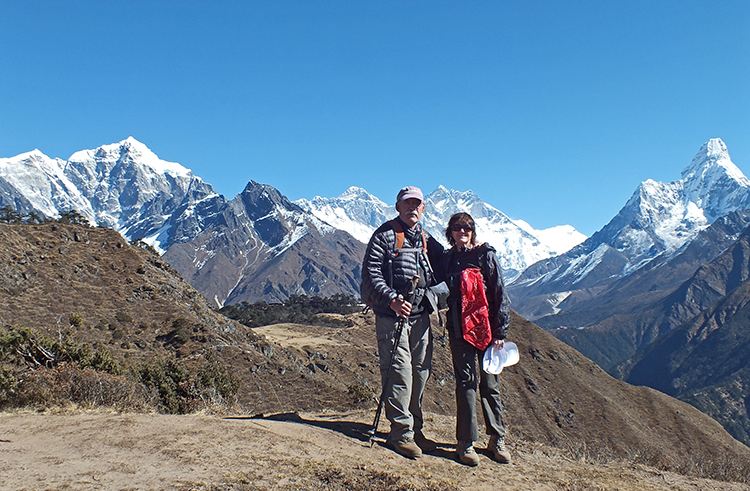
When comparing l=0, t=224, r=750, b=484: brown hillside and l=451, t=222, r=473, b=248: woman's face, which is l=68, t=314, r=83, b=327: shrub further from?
l=451, t=222, r=473, b=248: woman's face

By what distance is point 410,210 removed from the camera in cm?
755

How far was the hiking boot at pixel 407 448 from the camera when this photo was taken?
6844mm

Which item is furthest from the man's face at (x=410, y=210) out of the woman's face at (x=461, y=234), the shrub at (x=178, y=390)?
the shrub at (x=178, y=390)

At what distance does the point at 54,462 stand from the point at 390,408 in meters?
3.81

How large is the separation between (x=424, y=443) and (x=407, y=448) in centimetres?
62

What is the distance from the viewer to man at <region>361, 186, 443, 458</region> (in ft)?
23.1

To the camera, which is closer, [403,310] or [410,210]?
[403,310]

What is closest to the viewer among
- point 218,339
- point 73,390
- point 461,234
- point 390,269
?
point 390,269

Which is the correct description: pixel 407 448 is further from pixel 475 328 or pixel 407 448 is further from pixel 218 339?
pixel 218 339

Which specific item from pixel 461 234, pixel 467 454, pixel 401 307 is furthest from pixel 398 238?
pixel 467 454

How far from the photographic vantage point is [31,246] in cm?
3403

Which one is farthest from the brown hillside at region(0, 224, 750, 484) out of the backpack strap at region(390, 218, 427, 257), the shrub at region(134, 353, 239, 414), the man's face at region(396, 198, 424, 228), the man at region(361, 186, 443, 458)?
the man's face at region(396, 198, 424, 228)

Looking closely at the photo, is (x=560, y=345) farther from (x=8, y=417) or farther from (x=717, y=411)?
(x=717, y=411)

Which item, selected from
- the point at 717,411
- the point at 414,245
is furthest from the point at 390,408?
the point at 717,411
